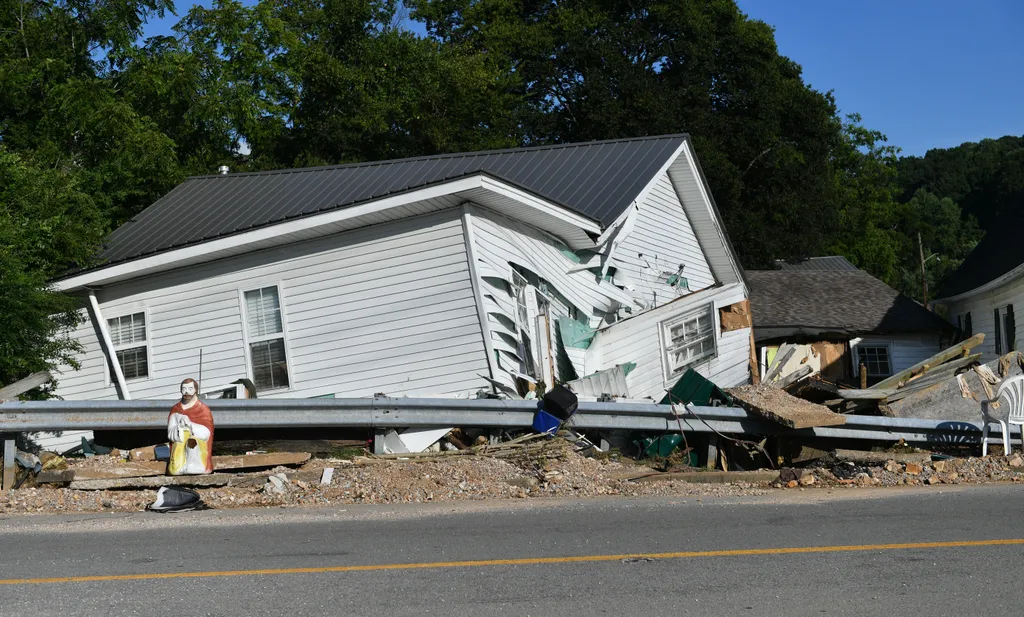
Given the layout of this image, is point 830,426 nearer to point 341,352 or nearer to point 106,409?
point 341,352

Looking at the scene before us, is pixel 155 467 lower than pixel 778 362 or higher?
higher

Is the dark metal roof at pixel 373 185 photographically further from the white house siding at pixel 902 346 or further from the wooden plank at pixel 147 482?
the white house siding at pixel 902 346

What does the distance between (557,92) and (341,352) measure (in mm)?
30764

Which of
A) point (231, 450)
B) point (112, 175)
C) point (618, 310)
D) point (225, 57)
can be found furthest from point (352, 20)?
point (231, 450)

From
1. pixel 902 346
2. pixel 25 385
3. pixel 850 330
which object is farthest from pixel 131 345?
pixel 902 346

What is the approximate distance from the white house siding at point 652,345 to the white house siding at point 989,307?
10941 millimetres

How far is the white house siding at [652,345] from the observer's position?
57.5ft

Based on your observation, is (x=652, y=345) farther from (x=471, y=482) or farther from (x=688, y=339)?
(x=471, y=482)

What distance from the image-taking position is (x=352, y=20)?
39.0m

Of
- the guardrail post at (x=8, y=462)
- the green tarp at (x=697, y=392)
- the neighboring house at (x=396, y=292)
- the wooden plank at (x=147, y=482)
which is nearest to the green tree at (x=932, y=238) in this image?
the neighboring house at (x=396, y=292)

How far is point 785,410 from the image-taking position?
1223 cm

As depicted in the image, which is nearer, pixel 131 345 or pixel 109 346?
pixel 109 346

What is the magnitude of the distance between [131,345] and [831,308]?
22.3 m

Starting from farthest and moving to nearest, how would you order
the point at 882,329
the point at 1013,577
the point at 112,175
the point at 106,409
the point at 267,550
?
the point at 882,329
the point at 112,175
the point at 106,409
the point at 267,550
the point at 1013,577
